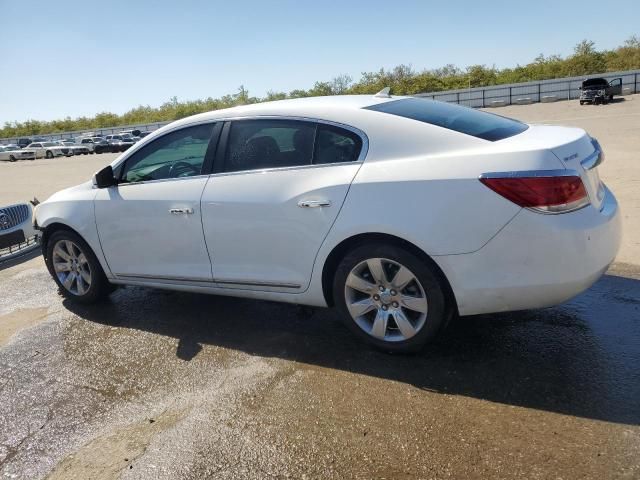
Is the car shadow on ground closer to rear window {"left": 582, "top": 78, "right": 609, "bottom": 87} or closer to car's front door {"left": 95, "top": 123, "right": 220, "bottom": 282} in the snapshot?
car's front door {"left": 95, "top": 123, "right": 220, "bottom": 282}

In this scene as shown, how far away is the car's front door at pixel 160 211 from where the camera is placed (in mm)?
4012

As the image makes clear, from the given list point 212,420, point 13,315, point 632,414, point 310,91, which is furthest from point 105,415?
point 310,91

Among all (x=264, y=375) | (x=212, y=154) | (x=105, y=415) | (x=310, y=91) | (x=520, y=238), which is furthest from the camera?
(x=310, y=91)

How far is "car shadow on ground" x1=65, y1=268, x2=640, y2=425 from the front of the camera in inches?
116

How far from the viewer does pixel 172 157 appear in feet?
14.0

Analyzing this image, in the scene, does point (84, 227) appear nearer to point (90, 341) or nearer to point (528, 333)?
point (90, 341)

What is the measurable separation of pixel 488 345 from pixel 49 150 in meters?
46.2

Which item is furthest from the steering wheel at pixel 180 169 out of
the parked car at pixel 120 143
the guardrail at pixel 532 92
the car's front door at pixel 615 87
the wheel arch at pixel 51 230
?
the parked car at pixel 120 143

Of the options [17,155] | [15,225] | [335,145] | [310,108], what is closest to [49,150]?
[17,155]

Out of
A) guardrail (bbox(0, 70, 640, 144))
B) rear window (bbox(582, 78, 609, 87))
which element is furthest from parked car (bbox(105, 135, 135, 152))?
rear window (bbox(582, 78, 609, 87))

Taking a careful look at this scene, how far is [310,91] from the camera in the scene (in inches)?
2756

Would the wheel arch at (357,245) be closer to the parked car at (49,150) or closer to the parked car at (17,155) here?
the parked car at (49,150)

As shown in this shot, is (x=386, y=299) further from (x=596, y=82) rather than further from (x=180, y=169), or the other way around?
(x=596, y=82)

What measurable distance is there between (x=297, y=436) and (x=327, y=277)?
3.64ft
